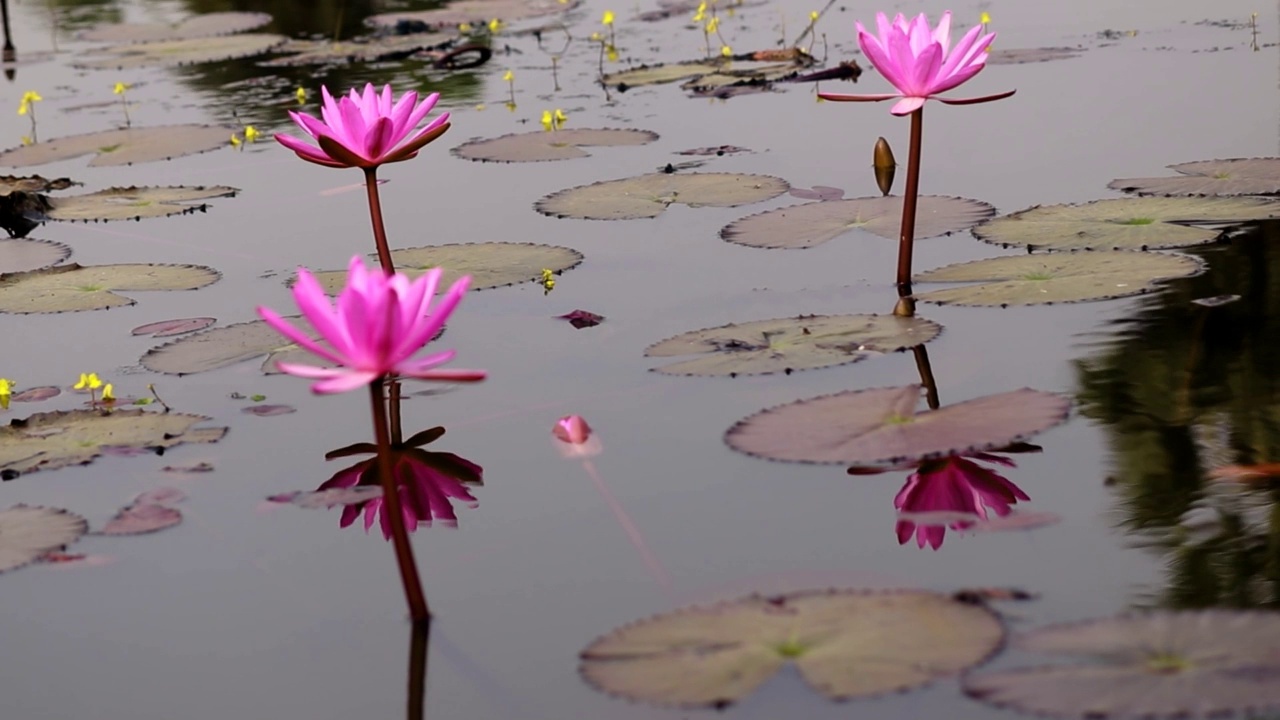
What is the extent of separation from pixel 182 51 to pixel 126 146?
2.74 metres

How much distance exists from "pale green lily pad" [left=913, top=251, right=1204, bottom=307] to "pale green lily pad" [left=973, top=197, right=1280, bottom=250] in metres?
0.10

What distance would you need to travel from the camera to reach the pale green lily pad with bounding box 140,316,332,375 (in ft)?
8.96

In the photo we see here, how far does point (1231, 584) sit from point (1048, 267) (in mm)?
1320

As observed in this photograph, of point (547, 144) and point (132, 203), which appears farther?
point (547, 144)

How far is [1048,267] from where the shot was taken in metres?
2.84

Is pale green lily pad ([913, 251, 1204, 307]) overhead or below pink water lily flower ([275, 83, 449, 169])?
below

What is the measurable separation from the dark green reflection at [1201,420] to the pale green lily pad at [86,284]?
2.09 metres

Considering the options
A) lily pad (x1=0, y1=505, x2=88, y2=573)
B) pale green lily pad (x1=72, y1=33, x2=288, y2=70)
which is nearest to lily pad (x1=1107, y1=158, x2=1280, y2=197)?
lily pad (x1=0, y1=505, x2=88, y2=573)

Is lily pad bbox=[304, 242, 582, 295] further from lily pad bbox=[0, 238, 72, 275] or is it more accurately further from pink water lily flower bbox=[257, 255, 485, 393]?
pink water lily flower bbox=[257, 255, 485, 393]

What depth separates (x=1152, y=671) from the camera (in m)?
1.39

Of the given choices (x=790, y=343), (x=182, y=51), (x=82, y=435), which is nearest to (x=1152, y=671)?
(x=790, y=343)

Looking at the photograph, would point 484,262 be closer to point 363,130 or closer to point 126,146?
point 363,130

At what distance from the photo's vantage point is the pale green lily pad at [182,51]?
7.34 m

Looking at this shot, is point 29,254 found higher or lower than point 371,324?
lower
